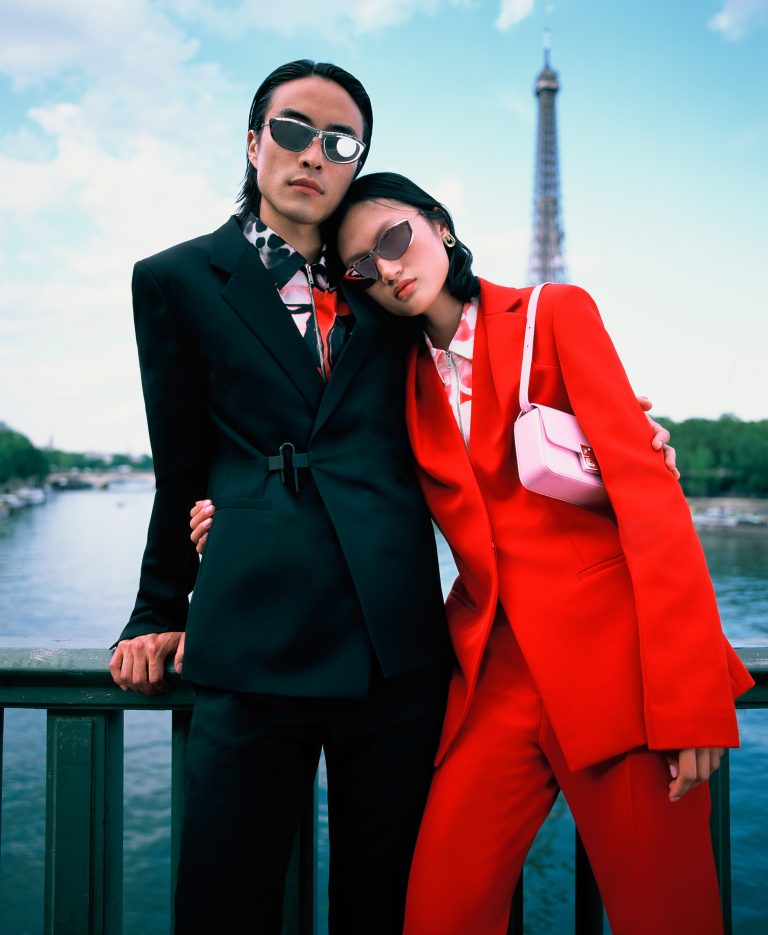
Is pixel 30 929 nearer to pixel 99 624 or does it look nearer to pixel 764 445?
pixel 99 624

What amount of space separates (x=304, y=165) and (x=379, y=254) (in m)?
0.23

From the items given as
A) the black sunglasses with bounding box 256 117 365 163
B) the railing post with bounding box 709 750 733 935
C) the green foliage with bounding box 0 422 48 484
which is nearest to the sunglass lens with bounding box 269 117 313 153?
the black sunglasses with bounding box 256 117 365 163

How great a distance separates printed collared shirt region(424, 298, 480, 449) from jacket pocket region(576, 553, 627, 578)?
359mm

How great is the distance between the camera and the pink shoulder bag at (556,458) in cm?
152

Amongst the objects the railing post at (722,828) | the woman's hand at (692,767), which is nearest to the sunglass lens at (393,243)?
the woman's hand at (692,767)

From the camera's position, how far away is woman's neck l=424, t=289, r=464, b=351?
6.02 ft

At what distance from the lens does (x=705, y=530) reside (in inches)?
1863

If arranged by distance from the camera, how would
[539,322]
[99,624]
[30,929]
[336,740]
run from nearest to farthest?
[336,740] → [539,322] → [30,929] → [99,624]

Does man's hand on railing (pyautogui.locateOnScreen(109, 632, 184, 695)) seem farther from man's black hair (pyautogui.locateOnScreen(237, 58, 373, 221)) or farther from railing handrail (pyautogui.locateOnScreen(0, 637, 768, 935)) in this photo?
man's black hair (pyautogui.locateOnScreen(237, 58, 373, 221))

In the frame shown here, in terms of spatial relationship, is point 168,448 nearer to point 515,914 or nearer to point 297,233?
point 297,233

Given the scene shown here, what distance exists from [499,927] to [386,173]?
1562mm

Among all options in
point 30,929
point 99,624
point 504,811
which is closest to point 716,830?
point 504,811

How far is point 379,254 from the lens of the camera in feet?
5.72

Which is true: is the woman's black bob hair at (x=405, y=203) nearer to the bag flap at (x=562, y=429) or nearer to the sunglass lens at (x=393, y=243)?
the sunglass lens at (x=393, y=243)
